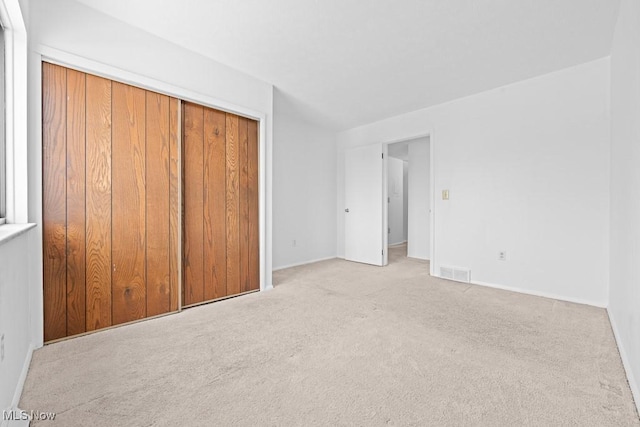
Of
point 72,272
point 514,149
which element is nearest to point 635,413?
point 514,149

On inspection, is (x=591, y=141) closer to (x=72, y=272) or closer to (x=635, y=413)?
(x=635, y=413)

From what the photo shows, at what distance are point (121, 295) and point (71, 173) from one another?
983mm

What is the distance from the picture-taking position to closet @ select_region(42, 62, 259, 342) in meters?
2.02

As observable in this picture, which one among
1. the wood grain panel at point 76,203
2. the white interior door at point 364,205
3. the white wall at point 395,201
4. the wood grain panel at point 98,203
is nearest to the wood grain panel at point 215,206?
the wood grain panel at point 98,203

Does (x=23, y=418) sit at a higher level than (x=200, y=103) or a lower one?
lower

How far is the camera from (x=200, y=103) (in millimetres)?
2744

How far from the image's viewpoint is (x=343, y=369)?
1685 millimetres

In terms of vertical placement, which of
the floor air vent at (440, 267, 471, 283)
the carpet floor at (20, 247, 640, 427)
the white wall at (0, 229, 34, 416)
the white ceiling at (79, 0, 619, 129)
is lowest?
the carpet floor at (20, 247, 640, 427)

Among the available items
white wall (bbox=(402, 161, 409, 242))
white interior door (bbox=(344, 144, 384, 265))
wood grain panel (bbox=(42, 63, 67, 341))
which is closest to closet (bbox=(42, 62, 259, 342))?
wood grain panel (bbox=(42, 63, 67, 341))

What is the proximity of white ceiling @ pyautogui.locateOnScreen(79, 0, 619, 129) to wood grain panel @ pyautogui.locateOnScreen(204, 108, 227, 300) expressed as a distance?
65 centimetres

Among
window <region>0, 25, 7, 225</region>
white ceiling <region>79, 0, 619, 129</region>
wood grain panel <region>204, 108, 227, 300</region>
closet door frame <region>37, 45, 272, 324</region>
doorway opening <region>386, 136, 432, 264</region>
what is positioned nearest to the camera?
window <region>0, 25, 7, 225</region>

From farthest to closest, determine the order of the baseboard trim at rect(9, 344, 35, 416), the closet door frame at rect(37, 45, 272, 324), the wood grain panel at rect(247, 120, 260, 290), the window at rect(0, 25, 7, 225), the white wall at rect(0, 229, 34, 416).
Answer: the wood grain panel at rect(247, 120, 260, 290) → the closet door frame at rect(37, 45, 272, 324) → the window at rect(0, 25, 7, 225) → the baseboard trim at rect(9, 344, 35, 416) → the white wall at rect(0, 229, 34, 416)

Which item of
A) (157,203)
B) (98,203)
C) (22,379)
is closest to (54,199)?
(98,203)

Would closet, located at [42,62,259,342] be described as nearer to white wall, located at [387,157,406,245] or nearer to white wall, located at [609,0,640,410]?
white wall, located at [609,0,640,410]
